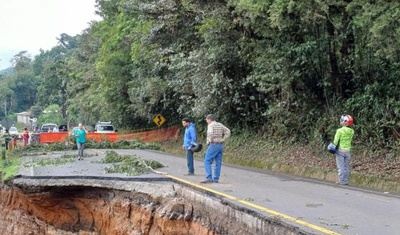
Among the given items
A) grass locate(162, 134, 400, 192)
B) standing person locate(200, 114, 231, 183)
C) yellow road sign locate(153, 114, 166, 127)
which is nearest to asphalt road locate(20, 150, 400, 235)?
standing person locate(200, 114, 231, 183)

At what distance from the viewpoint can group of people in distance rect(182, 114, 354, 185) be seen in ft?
46.9

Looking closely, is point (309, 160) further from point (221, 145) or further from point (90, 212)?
point (90, 212)

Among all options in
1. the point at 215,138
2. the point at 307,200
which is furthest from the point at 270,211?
the point at 215,138

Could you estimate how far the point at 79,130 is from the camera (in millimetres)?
24172

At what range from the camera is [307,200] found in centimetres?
1258

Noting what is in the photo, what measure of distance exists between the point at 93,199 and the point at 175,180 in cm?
264

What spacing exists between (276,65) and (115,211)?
8501 mm

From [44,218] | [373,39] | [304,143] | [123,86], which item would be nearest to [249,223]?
[373,39]

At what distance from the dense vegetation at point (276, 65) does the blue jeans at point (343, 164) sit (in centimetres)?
198

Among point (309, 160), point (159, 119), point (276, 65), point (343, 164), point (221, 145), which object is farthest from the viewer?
point (159, 119)

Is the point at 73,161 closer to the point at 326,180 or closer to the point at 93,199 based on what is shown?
the point at 93,199


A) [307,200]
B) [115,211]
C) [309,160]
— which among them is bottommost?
[115,211]

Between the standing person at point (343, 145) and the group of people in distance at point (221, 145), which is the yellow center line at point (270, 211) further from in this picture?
the standing person at point (343, 145)

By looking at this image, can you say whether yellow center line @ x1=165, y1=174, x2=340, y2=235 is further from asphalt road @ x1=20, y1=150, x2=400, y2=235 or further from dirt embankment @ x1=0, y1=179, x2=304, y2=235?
dirt embankment @ x1=0, y1=179, x2=304, y2=235
